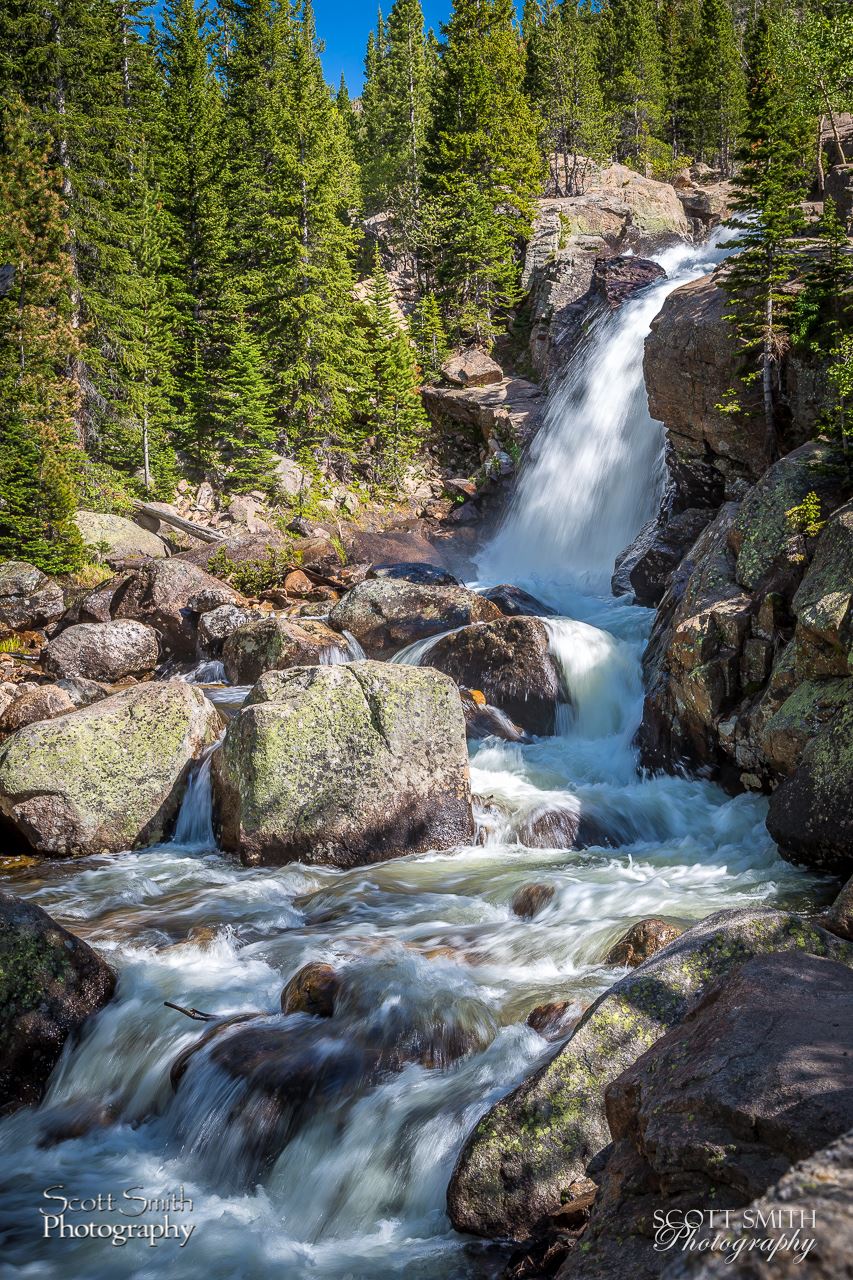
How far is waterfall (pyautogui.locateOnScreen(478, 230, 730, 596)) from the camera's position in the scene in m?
22.5

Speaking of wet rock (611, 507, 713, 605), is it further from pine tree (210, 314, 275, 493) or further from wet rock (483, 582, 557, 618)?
pine tree (210, 314, 275, 493)

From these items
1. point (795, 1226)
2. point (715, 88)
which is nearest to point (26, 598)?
point (795, 1226)

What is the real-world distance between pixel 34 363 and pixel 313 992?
2376 centimetres

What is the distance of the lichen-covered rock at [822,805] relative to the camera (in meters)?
8.28

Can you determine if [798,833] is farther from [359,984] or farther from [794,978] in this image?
[794,978]

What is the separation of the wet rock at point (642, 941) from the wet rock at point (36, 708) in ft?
32.4

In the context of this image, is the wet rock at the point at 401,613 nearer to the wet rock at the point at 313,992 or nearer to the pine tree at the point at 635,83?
the wet rock at the point at 313,992

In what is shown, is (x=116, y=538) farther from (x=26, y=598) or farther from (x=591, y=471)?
(x=591, y=471)

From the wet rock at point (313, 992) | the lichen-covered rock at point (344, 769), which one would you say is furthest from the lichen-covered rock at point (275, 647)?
the wet rock at point (313, 992)

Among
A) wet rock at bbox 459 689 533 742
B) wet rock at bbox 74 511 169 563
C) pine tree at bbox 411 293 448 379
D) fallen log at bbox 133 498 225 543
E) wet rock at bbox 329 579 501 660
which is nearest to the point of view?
wet rock at bbox 459 689 533 742

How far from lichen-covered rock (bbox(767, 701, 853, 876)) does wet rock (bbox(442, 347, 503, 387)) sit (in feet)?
90.9

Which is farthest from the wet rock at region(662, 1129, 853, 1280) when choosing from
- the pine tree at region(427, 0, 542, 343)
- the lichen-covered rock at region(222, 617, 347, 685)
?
the pine tree at region(427, 0, 542, 343)

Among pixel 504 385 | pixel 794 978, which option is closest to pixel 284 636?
pixel 794 978

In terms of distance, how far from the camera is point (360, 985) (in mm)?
6281
